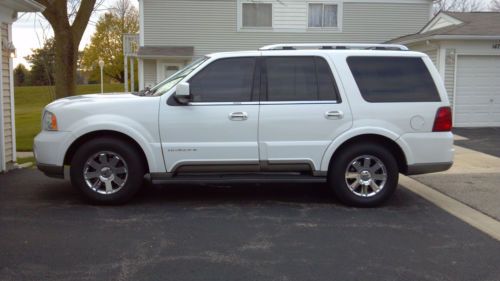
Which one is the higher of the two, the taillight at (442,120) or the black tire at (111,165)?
the taillight at (442,120)

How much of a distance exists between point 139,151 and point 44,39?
1397cm

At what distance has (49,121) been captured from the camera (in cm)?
628

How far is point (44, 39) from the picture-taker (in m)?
18.4

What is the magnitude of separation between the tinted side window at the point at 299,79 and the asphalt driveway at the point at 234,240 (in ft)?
4.65

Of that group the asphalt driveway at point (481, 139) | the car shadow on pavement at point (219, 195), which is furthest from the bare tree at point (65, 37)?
the asphalt driveway at point (481, 139)

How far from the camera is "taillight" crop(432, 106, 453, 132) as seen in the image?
253 inches

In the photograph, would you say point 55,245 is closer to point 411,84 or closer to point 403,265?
point 403,265

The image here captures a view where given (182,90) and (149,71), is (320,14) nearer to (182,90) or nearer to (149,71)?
(149,71)

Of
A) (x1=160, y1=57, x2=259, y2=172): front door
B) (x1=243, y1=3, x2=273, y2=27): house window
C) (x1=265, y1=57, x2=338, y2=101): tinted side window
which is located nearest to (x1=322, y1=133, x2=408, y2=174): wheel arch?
(x1=265, y1=57, x2=338, y2=101): tinted side window

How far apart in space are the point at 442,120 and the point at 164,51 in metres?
15.2

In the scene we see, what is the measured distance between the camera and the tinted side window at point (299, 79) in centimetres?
639

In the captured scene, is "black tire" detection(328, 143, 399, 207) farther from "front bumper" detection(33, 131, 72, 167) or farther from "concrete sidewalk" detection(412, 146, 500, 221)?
"front bumper" detection(33, 131, 72, 167)

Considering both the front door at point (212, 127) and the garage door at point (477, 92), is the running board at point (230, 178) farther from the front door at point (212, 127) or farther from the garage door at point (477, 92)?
the garage door at point (477, 92)

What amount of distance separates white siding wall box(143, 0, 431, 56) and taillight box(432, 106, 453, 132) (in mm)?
15053
